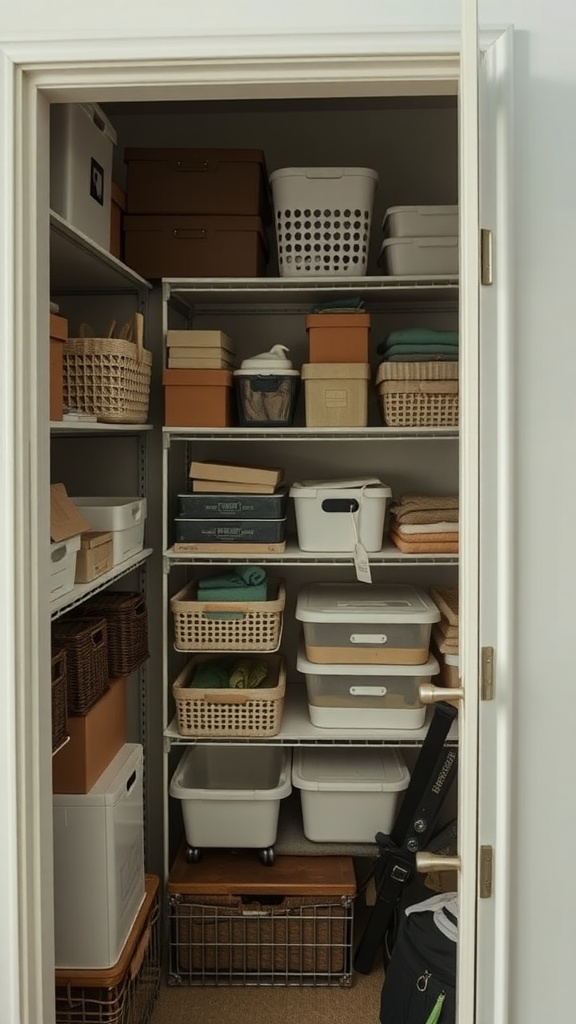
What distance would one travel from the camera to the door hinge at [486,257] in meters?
1.37

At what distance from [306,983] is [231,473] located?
1500mm

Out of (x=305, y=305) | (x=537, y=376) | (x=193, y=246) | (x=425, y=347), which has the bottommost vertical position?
(x=537, y=376)

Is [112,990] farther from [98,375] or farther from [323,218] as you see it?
[323,218]

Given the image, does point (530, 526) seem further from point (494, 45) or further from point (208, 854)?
point (208, 854)

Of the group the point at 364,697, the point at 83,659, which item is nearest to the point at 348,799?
the point at 364,697

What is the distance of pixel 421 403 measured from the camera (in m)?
2.48

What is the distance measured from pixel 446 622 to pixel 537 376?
50.5 inches

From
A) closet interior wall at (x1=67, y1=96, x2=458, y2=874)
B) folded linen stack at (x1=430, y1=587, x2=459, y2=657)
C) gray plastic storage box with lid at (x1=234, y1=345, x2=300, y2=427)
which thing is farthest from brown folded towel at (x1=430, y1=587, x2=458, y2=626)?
gray plastic storage box with lid at (x1=234, y1=345, x2=300, y2=427)

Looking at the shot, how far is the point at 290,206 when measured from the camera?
2500 millimetres

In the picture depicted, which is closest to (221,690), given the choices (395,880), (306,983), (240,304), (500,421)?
(395,880)

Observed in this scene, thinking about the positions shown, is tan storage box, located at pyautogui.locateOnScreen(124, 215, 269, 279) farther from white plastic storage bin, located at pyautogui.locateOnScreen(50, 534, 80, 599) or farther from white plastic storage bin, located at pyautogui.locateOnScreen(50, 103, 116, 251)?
white plastic storage bin, located at pyautogui.locateOnScreen(50, 534, 80, 599)

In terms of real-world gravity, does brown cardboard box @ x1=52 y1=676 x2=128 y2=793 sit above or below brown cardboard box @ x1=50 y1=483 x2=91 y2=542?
below

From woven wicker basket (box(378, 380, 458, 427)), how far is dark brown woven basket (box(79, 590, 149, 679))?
91 cm

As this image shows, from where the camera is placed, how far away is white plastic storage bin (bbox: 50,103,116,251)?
6.50ft
